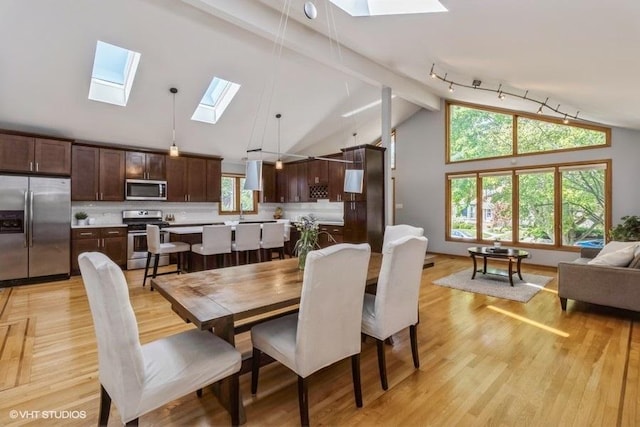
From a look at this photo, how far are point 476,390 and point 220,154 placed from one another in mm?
6442

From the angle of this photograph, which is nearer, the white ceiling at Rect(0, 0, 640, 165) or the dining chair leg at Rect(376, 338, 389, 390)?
the dining chair leg at Rect(376, 338, 389, 390)

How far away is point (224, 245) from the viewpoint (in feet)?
14.8

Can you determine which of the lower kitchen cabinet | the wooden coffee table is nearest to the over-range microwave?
the lower kitchen cabinet

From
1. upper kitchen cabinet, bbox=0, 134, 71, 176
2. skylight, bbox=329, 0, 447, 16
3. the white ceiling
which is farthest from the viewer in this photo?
upper kitchen cabinet, bbox=0, 134, 71, 176

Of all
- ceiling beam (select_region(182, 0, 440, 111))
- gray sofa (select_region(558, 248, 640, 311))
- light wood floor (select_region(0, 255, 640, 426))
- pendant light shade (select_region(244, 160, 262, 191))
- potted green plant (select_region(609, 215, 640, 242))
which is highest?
ceiling beam (select_region(182, 0, 440, 111))

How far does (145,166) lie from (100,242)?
1616mm

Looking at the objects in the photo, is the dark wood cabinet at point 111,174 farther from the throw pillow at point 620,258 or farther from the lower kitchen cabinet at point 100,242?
the throw pillow at point 620,258

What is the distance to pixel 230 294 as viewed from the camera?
6.21 ft

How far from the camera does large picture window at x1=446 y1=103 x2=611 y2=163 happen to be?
5535 millimetres

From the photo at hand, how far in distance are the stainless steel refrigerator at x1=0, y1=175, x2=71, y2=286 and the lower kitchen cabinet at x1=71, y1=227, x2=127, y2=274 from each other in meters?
0.18

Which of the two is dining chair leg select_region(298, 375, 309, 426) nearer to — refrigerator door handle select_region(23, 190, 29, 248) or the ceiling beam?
the ceiling beam

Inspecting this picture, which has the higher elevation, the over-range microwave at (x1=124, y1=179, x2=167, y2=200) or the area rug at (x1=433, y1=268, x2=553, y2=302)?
the over-range microwave at (x1=124, y1=179, x2=167, y2=200)

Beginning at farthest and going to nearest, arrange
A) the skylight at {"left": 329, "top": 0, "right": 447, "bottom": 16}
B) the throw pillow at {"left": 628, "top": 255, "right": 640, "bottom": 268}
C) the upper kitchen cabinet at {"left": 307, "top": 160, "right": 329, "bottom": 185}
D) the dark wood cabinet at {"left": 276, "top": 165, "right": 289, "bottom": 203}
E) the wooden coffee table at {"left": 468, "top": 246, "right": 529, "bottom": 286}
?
the dark wood cabinet at {"left": 276, "top": 165, "right": 289, "bottom": 203} < the upper kitchen cabinet at {"left": 307, "top": 160, "right": 329, "bottom": 185} < the wooden coffee table at {"left": 468, "top": 246, "right": 529, "bottom": 286} < the throw pillow at {"left": 628, "top": 255, "right": 640, "bottom": 268} < the skylight at {"left": 329, "top": 0, "right": 447, "bottom": 16}

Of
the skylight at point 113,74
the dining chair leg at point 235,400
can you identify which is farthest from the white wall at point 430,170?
the dining chair leg at point 235,400
